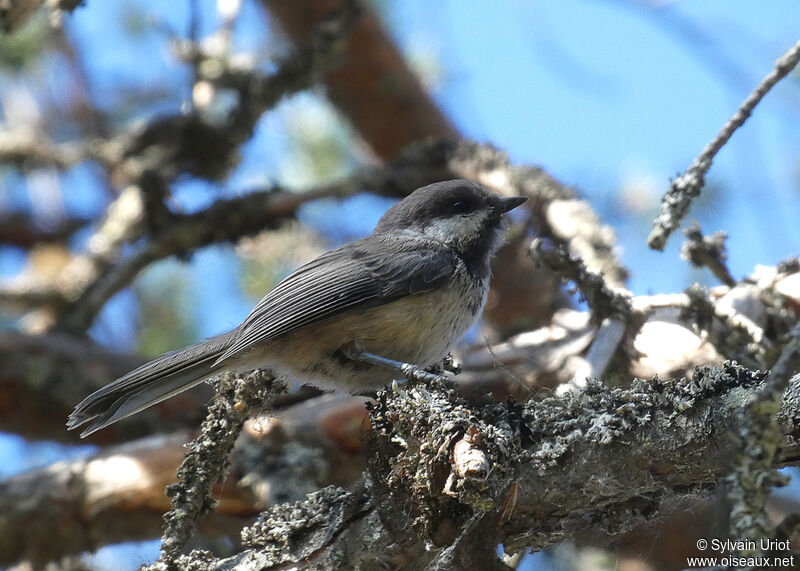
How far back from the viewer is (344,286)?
330 cm

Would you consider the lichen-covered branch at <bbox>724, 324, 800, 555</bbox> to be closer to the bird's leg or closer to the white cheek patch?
the bird's leg

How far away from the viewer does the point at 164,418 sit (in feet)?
15.4

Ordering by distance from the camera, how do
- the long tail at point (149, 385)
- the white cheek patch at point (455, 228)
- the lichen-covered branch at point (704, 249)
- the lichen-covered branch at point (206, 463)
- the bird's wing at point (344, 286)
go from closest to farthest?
the lichen-covered branch at point (206, 463), the long tail at point (149, 385), the bird's wing at point (344, 286), the lichen-covered branch at point (704, 249), the white cheek patch at point (455, 228)

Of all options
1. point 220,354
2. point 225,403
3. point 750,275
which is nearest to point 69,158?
point 220,354

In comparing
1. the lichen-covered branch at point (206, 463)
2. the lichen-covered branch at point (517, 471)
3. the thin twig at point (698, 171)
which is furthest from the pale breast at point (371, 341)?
the thin twig at point (698, 171)

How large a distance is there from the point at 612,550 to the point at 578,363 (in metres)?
1.05

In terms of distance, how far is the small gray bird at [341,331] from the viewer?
10.3 ft

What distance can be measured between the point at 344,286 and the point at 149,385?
866mm

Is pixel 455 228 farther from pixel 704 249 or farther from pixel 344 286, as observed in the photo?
pixel 704 249

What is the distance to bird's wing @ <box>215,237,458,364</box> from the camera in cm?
318

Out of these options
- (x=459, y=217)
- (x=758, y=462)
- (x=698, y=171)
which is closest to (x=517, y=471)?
(x=758, y=462)

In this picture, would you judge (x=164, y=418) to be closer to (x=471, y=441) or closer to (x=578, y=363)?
(x=578, y=363)

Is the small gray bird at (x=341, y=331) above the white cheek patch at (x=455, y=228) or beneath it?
beneath

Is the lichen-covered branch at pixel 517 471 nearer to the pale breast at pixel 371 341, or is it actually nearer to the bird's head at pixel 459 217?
the pale breast at pixel 371 341
